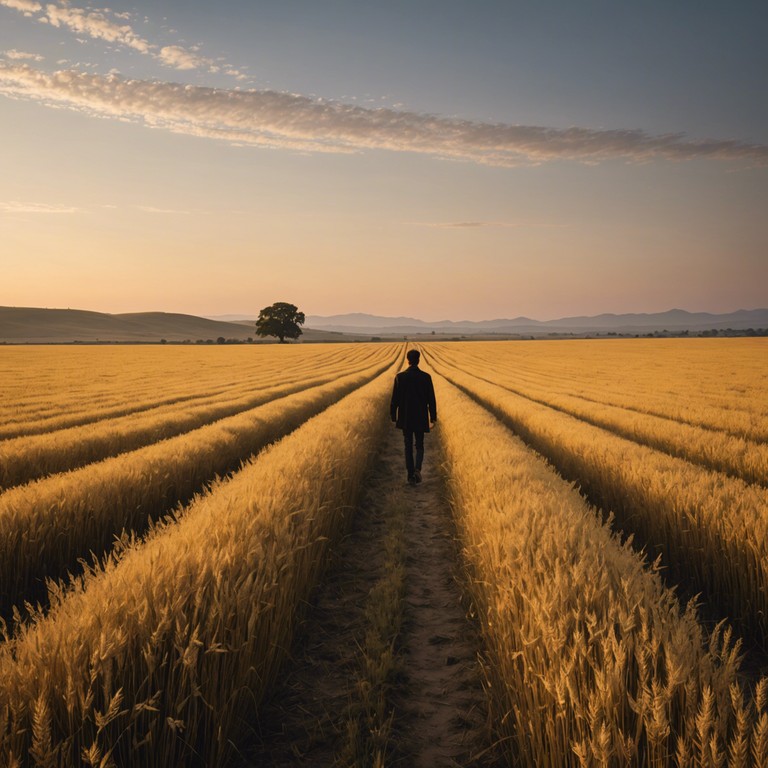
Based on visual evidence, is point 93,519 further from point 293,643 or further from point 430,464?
point 430,464

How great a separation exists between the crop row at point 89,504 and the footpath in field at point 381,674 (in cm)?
227

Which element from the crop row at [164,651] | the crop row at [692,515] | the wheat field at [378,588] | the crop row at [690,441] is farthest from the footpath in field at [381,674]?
the crop row at [690,441]

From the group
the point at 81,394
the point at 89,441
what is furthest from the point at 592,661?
the point at 81,394

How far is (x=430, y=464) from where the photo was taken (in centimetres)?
1202

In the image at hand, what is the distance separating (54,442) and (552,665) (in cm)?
1079

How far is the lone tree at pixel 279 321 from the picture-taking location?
119 metres

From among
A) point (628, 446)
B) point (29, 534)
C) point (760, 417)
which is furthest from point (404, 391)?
point (760, 417)

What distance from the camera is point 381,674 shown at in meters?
3.69

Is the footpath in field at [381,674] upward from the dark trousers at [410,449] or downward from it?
downward

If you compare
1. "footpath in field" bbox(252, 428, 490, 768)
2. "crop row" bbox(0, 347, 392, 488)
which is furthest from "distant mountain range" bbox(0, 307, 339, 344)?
"footpath in field" bbox(252, 428, 490, 768)

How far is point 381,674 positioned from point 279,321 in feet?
397

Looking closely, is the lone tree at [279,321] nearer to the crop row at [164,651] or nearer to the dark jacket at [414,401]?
the dark jacket at [414,401]

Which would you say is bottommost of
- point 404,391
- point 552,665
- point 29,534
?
point 29,534

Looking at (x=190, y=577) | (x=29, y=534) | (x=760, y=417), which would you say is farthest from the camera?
(x=760, y=417)
